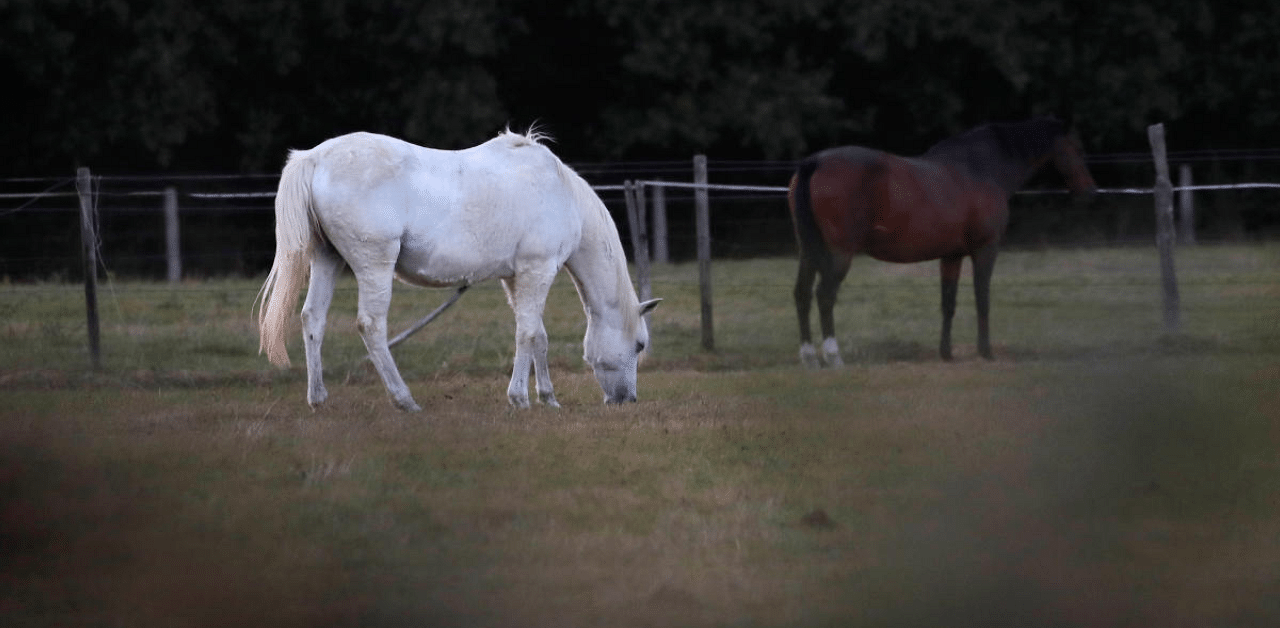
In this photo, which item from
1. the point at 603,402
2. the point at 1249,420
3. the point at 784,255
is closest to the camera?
the point at 1249,420

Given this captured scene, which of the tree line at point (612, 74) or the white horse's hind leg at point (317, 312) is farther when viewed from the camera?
the tree line at point (612, 74)

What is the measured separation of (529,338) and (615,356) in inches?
22.8

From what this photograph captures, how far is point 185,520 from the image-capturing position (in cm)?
346

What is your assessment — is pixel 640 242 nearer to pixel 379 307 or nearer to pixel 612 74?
pixel 379 307

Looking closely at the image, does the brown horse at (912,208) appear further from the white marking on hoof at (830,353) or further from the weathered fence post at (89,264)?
the weathered fence post at (89,264)

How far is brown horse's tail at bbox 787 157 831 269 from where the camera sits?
34.2 feet

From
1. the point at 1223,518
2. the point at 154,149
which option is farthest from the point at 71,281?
the point at 1223,518

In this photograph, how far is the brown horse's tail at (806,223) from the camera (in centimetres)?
1041

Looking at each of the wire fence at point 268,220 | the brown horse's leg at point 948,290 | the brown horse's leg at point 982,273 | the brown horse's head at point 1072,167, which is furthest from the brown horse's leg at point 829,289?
the wire fence at point 268,220

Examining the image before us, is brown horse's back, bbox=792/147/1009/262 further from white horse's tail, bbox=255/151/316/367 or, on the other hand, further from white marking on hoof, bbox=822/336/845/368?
white horse's tail, bbox=255/151/316/367

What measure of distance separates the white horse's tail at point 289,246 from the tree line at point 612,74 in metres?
11.1

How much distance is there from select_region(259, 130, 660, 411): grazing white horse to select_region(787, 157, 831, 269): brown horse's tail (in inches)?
92.3

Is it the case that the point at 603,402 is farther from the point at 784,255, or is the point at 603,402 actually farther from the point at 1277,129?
the point at 1277,129

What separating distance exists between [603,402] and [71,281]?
37.9 ft
